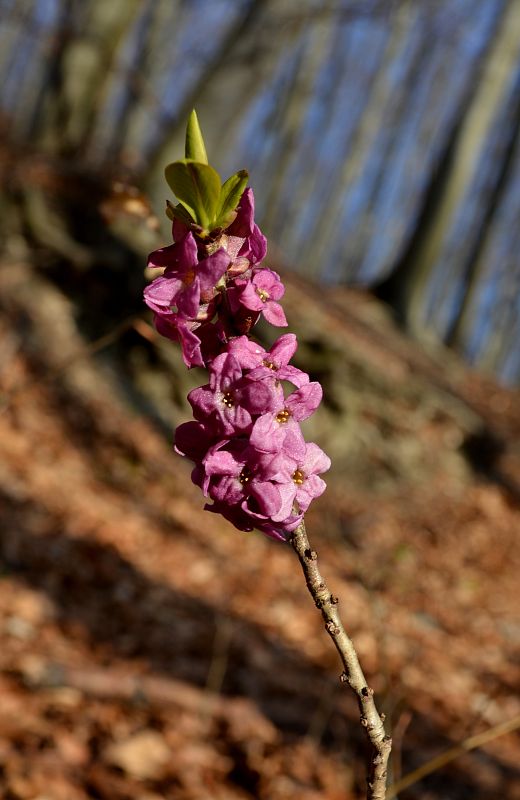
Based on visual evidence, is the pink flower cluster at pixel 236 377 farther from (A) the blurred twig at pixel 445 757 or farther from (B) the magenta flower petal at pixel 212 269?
(A) the blurred twig at pixel 445 757

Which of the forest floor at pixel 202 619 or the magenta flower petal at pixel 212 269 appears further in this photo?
the forest floor at pixel 202 619

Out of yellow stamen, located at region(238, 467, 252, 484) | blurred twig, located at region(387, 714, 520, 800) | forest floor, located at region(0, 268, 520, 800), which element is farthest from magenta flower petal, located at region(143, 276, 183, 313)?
forest floor, located at region(0, 268, 520, 800)

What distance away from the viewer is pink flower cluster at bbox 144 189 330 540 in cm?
80

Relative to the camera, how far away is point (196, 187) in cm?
77

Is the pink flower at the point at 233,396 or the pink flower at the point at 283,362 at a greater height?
the pink flower at the point at 283,362

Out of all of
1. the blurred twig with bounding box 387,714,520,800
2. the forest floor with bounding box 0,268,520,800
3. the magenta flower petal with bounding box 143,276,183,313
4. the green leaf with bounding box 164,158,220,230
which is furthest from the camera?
the forest floor with bounding box 0,268,520,800

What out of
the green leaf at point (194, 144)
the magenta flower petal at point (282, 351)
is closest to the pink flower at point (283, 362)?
the magenta flower petal at point (282, 351)

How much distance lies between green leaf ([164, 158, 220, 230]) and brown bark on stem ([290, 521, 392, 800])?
0.39 meters

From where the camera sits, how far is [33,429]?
619 cm

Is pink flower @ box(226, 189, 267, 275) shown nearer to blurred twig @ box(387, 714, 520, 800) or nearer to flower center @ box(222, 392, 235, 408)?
flower center @ box(222, 392, 235, 408)

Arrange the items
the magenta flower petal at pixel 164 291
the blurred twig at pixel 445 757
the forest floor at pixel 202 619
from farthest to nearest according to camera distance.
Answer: the forest floor at pixel 202 619, the blurred twig at pixel 445 757, the magenta flower petal at pixel 164 291

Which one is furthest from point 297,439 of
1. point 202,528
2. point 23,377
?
point 23,377

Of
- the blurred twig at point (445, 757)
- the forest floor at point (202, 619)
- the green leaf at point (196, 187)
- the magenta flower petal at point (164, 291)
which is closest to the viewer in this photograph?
the green leaf at point (196, 187)

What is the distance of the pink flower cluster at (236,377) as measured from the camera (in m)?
0.80
